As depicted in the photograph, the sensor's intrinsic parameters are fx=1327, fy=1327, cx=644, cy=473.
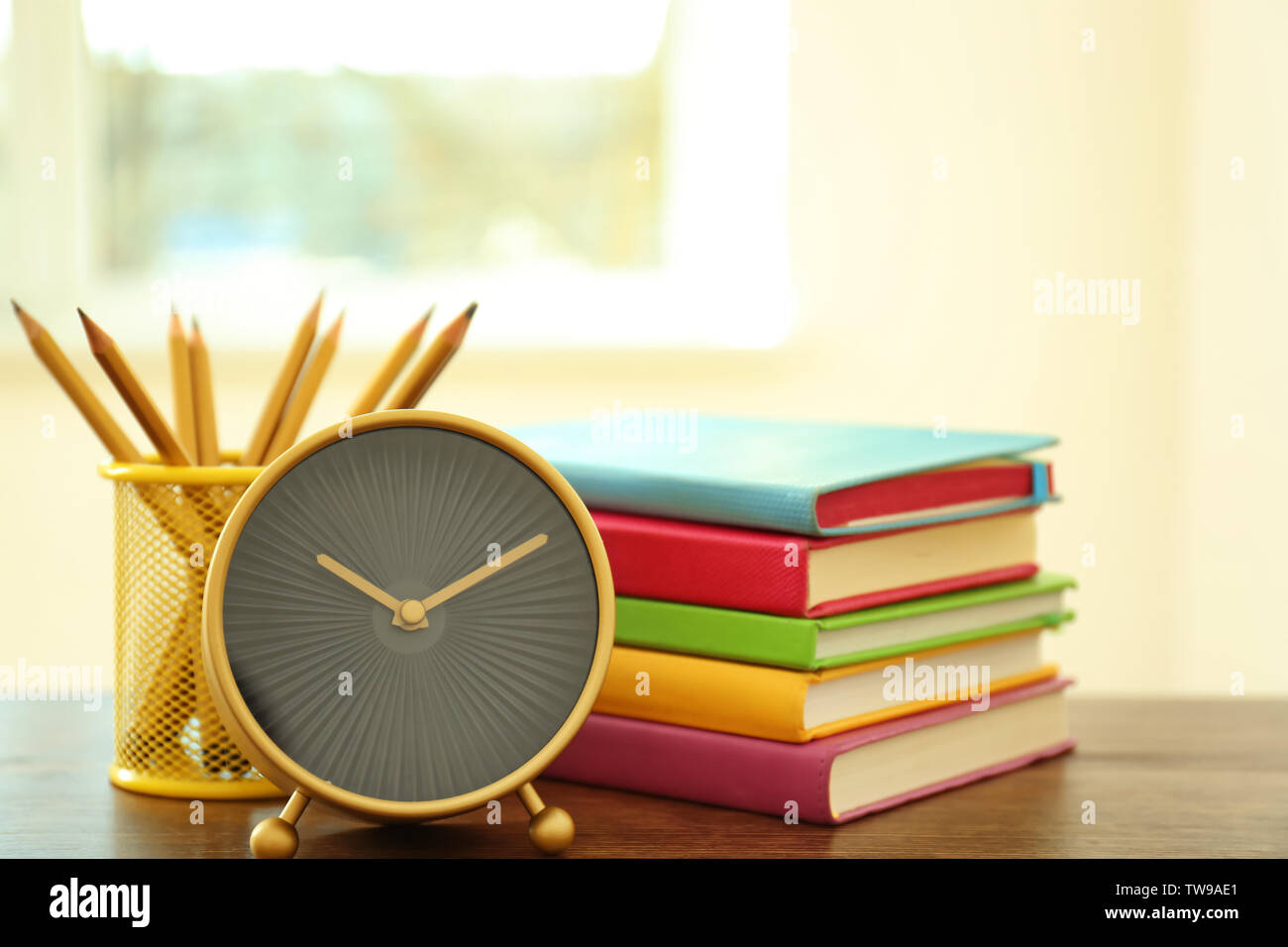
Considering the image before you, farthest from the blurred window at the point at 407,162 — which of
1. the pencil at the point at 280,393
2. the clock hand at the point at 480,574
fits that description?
the clock hand at the point at 480,574

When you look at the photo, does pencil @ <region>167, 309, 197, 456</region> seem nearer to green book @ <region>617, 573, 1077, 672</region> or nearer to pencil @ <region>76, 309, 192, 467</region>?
pencil @ <region>76, 309, 192, 467</region>

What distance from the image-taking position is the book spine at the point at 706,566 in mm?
614

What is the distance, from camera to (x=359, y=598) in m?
0.55

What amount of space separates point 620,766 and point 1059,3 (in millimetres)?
1746

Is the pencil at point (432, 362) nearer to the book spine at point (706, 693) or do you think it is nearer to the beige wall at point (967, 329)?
the book spine at point (706, 693)

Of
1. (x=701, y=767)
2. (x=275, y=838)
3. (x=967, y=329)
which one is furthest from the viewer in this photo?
(x=967, y=329)

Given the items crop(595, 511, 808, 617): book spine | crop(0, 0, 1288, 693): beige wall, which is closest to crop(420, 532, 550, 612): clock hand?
crop(595, 511, 808, 617): book spine

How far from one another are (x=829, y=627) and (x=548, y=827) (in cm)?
16

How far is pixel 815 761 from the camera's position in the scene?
598 mm

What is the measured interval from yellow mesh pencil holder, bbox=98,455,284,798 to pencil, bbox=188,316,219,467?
2 cm

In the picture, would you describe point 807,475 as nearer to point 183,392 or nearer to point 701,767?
point 701,767

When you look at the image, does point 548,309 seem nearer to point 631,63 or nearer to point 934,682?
point 631,63

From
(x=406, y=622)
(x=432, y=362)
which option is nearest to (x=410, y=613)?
(x=406, y=622)

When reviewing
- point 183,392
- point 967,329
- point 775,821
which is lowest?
point 775,821
